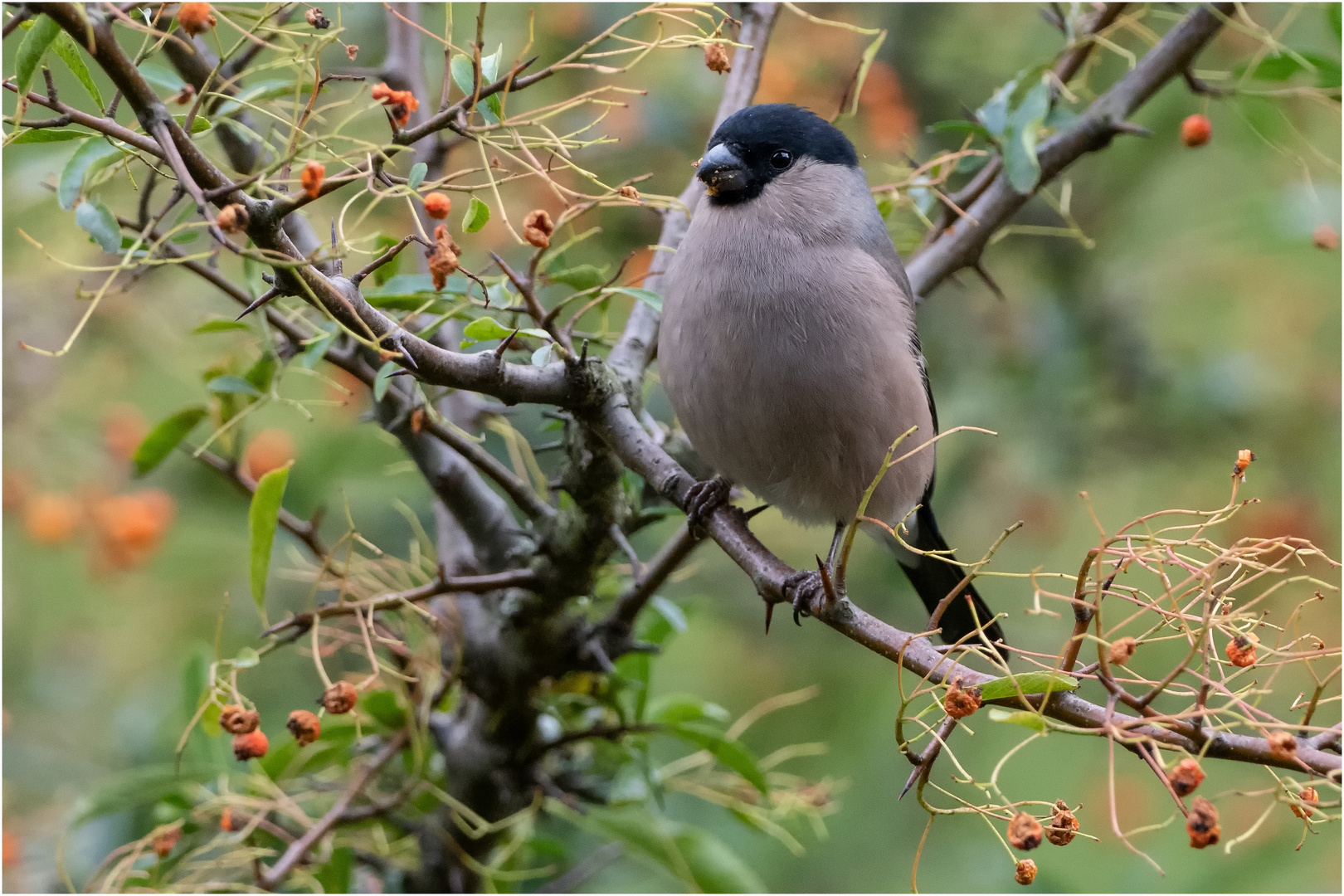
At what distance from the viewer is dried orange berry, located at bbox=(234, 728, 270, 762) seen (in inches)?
75.6

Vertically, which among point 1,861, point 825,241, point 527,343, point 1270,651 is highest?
point 825,241

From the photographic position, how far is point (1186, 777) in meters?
1.31

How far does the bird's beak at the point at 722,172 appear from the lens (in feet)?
9.20

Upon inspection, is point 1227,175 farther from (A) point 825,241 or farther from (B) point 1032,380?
(A) point 825,241

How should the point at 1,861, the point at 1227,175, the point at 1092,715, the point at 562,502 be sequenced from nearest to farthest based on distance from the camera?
the point at 1092,715
the point at 562,502
the point at 1,861
the point at 1227,175

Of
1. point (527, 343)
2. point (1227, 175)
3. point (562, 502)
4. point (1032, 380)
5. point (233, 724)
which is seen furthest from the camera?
point (1227, 175)

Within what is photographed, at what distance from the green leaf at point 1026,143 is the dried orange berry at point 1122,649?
134cm

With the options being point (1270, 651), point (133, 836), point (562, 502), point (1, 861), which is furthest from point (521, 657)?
point (1270, 651)

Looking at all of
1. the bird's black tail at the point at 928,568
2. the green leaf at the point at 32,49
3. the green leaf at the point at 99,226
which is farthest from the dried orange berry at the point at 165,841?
the bird's black tail at the point at 928,568

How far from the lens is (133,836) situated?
2.88 metres

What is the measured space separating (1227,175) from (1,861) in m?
5.79

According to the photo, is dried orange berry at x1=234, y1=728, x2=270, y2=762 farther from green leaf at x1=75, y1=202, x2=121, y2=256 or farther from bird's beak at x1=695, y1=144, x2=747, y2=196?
bird's beak at x1=695, y1=144, x2=747, y2=196

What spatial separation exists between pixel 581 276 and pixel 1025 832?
1.46 m

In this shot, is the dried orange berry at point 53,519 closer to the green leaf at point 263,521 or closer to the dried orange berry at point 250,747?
the green leaf at point 263,521
